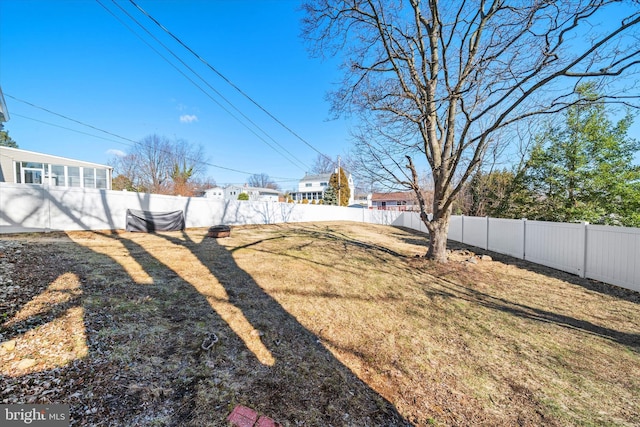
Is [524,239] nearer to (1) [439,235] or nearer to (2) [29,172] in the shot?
(1) [439,235]

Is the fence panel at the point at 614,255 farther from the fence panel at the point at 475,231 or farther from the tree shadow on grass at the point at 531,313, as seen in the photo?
the fence panel at the point at 475,231

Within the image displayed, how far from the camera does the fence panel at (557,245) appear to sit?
5.98m

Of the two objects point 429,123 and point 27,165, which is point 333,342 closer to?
point 429,123

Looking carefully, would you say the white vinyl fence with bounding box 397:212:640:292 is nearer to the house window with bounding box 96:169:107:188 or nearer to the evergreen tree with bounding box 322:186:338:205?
the evergreen tree with bounding box 322:186:338:205

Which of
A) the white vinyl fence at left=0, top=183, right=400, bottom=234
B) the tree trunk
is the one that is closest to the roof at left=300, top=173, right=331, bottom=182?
the white vinyl fence at left=0, top=183, right=400, bottom=234

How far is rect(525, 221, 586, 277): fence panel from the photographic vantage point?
5.98 m

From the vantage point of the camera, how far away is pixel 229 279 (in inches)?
167

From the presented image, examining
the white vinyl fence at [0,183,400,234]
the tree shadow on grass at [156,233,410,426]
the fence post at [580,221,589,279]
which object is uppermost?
the white vinyl fence at [0,183,400,234]

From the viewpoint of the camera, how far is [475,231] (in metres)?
10.7

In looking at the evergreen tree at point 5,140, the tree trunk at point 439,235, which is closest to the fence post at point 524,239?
the tree trunk at point 439,235

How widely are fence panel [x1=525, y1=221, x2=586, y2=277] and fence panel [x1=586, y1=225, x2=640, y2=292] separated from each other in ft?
0.78

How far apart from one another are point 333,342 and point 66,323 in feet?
8.92

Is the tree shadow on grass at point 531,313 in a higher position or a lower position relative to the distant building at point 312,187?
lower

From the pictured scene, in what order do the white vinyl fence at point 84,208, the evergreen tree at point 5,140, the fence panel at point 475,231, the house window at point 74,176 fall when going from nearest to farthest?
the white vinyl fence at point 84,208 < the fence panel at point 475,231 < the house window at point 74,176 < the evergreen tree at point 5,140
